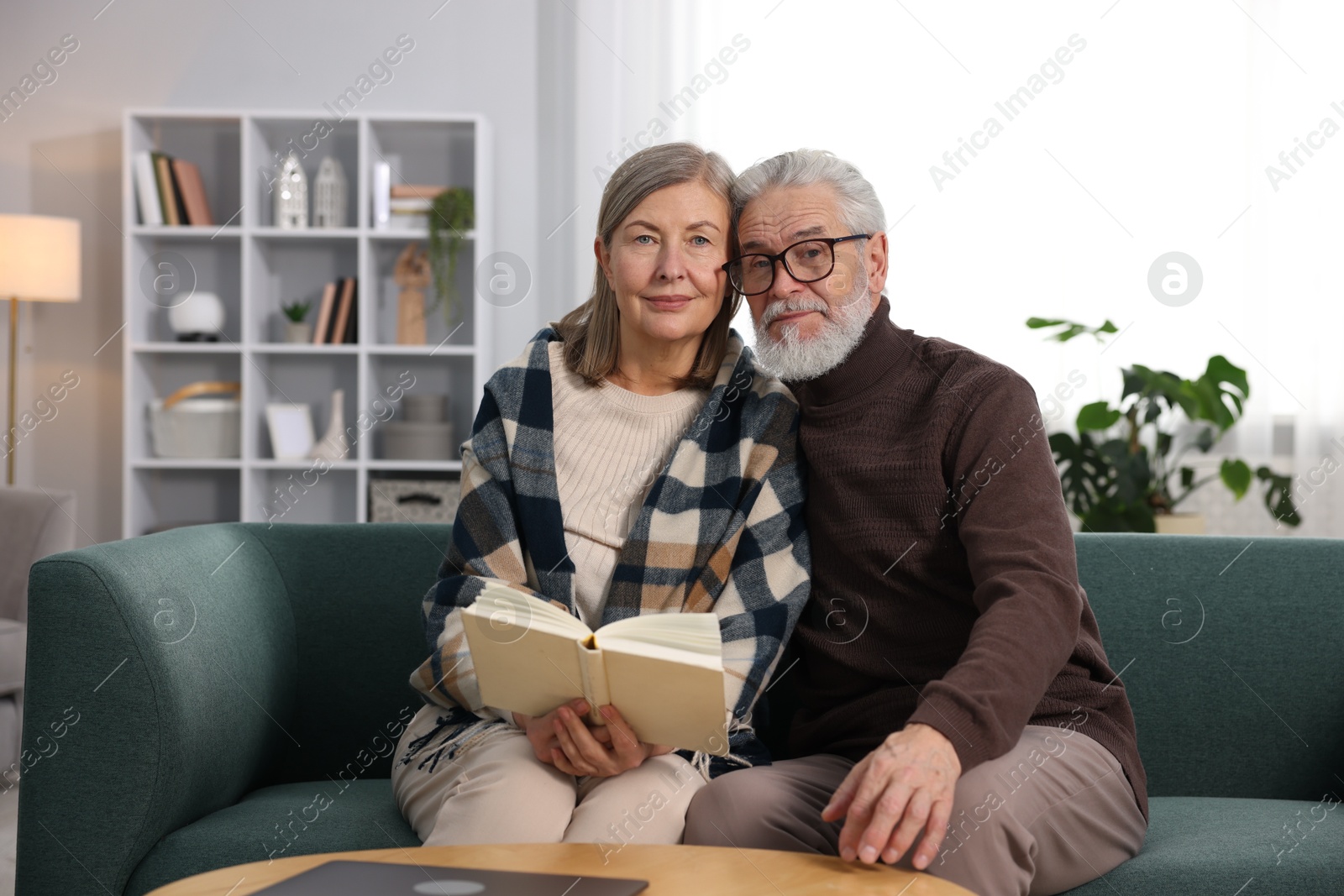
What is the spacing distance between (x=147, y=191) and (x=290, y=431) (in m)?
0.95

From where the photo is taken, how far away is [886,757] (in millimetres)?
1036

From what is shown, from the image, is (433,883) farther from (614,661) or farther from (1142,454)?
(1142,454)

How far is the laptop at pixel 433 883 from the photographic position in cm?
89

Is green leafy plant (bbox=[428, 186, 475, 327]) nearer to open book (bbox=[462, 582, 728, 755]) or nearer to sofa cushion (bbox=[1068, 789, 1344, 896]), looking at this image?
open book (bbox=[462, 582, 728, 755])

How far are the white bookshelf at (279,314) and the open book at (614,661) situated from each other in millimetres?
2705

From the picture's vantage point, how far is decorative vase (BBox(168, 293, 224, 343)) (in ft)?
12.5

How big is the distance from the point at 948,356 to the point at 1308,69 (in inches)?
120

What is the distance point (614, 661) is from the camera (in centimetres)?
108

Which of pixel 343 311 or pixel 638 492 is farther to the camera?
pixel 343 311

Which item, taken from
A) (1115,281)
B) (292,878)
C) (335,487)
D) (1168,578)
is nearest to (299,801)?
(292,878)

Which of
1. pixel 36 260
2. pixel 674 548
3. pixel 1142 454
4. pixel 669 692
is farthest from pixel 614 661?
pixel 36 260

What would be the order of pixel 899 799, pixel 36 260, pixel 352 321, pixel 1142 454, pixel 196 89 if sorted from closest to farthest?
pixel 899 799, pixel 1142 454, pixel 36 260, pixel 352 321, pixel 196 89

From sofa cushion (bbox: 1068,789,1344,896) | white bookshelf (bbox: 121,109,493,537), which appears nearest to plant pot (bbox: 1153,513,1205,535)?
sofa cushion (bbox: 1068,789,1344,896)

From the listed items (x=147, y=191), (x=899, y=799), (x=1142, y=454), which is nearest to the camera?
(x=899, y=799)
